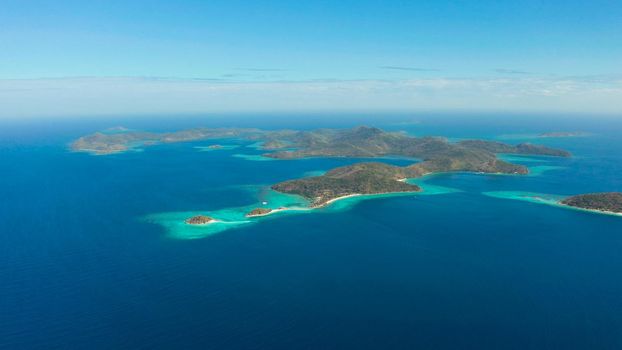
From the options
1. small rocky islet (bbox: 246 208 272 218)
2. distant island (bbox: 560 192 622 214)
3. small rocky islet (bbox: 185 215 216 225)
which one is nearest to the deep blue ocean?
distant island (bbox: 560 192 622 214)

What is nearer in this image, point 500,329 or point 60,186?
point 500,329

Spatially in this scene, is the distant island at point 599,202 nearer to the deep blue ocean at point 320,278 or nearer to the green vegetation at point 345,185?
the deep blue ocean at point 320,278

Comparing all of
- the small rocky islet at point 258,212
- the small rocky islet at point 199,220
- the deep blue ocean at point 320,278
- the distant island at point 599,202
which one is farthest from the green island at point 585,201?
the small rocky islet at point 199,220

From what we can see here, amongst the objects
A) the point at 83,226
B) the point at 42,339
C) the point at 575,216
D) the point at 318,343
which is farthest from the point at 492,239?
the point at 83,226

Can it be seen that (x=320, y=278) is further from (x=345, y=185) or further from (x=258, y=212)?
(x=345, y=185)

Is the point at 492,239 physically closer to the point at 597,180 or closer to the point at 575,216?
the point at 575,216

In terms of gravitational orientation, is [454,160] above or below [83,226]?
above

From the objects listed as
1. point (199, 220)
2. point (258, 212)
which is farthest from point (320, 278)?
point (199, 220)
